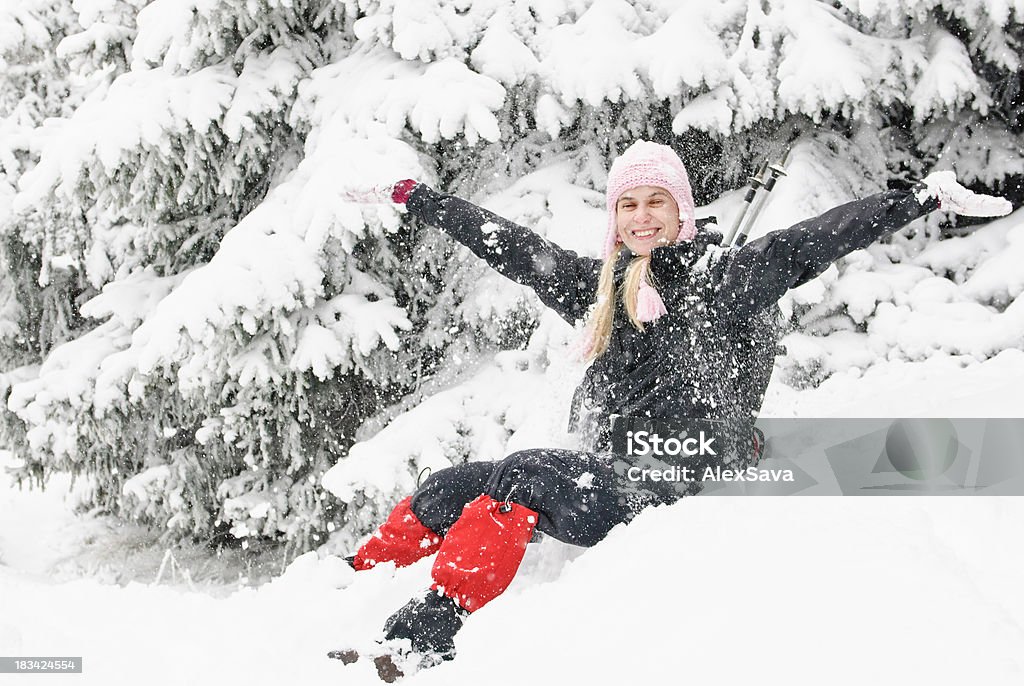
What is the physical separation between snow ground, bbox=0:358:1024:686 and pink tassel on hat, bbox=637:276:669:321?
673 mm

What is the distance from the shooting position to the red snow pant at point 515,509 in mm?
2381

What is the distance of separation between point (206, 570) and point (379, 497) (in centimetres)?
247

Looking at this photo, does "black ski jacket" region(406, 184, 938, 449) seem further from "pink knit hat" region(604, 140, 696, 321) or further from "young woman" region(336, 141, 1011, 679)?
"pink knit hat" region(604, 140, 696, 321)

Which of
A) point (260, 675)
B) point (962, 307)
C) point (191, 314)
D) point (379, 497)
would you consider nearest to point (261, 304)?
point (191, 314)

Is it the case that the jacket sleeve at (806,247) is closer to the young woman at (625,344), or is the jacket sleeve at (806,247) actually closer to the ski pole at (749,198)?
the young woman at (625,344)

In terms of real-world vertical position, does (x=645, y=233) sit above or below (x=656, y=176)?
below

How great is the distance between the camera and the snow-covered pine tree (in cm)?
413

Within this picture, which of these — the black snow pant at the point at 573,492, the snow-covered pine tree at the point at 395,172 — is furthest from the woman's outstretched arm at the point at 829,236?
the snow-covered pine tree at the point at 395,172

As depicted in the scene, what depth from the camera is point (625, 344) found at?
2939 millimetres

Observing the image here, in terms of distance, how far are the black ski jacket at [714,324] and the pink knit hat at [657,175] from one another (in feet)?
0.35

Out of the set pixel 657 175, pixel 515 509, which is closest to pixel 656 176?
pixel 657 175

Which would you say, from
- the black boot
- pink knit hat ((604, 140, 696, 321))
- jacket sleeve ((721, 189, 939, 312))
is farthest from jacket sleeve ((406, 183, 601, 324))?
the black boot

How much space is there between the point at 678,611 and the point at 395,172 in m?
2.97

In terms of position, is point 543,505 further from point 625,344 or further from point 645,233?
point 645,233
